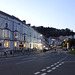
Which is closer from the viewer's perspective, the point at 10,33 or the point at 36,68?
the point at 36,68

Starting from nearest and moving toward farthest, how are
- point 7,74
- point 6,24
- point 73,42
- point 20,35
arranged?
point 7,74 → point 6,24 → point 20,35 → point 73,42

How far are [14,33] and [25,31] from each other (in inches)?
509

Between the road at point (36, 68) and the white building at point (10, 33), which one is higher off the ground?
the white building at point (10, 33)

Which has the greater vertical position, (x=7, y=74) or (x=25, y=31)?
(x=25, y=31)

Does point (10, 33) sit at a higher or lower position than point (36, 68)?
higher

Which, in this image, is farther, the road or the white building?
the white building

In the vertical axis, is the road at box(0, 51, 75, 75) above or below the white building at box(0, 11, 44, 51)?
below

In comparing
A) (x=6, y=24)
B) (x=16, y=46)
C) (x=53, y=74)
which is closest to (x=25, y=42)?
(x=16, y=46)

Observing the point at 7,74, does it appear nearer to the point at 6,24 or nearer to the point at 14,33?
the point at 6,24

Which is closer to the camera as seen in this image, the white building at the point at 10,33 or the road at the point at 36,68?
the road at the point at 36,68

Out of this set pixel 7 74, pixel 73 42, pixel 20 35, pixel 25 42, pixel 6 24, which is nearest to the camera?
pixel 7 74

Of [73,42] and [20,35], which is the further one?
[73,42]

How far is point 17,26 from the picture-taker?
5675 cm

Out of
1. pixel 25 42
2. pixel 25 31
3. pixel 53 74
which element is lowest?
pixel 53 74
